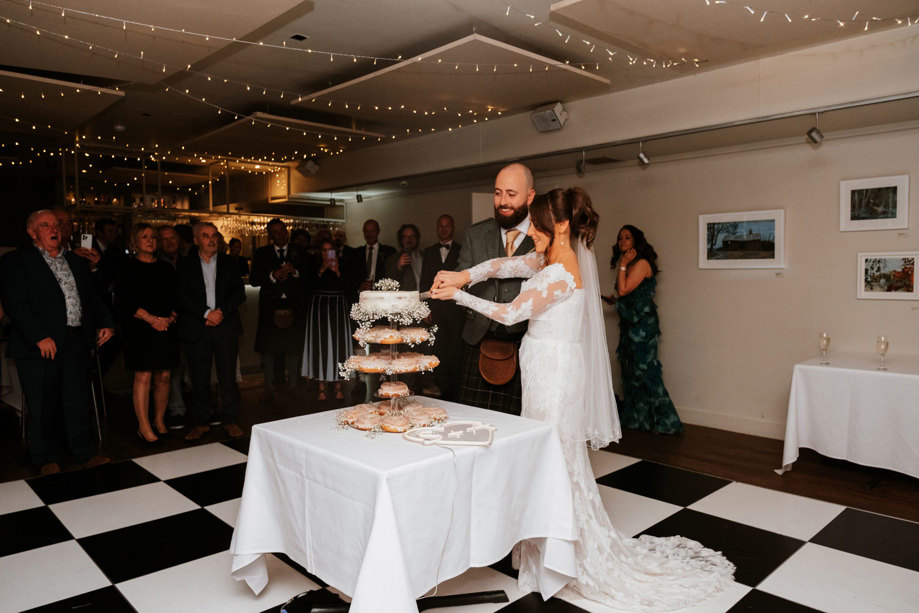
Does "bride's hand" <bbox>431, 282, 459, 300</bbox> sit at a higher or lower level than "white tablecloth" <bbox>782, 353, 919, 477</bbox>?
higher

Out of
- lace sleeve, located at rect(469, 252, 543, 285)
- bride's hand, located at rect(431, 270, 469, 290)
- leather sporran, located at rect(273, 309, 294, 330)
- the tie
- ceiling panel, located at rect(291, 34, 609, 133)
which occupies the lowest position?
leather sporran, located at rect(273, 309, 294, 330)

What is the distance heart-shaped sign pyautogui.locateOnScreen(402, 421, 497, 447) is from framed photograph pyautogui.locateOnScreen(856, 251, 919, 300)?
3751 millimetres

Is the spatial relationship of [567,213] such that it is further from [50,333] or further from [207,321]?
[50,333]

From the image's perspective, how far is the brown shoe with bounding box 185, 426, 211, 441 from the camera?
4918 millimetres

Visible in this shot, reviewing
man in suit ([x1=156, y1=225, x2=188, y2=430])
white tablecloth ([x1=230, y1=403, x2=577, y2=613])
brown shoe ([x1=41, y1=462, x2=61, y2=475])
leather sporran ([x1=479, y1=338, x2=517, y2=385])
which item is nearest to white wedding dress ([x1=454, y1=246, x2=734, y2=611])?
white tablecloth ([x1=230, y1=403, x2=577, y2=613])

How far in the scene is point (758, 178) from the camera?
5156 millimetres

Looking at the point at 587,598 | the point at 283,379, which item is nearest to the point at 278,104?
the point at 283,379

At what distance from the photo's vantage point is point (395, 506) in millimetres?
1799

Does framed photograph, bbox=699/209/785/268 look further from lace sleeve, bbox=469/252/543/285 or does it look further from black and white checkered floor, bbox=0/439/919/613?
lace sleeve, bbox=469/252/543/285

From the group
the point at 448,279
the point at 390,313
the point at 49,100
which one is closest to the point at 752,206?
the point at 448,279

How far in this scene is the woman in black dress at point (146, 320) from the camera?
16.0 ft

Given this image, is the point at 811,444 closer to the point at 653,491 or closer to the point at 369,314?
the point at 653,491

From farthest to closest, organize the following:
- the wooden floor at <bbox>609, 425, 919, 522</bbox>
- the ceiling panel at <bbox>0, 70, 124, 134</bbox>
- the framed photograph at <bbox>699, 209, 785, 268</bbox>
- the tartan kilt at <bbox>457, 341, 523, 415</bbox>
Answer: the framed photograph at <bbox>699, 209, 785, 268</bbox> < the ceiling panel at <bbox>0, 70, 124, 134</bbox> < the wooden floor at <bbox>609, 425, 919, 522</bbox> < the tartan kilt at <bbox>457, 341, 523, 415</bbox>

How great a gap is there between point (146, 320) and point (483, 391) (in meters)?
3.09
